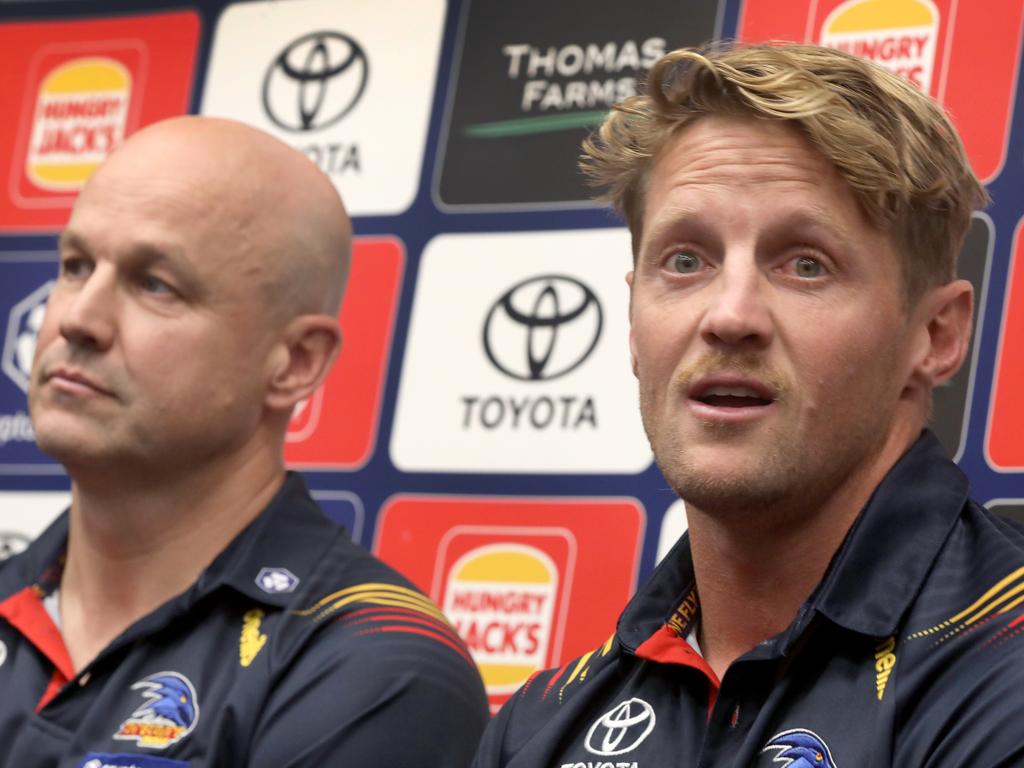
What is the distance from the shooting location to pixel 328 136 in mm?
2879

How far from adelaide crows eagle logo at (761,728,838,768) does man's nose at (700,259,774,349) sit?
359 millimetres

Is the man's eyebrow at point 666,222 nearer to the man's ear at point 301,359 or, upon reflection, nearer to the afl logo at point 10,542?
the man's ear at point 301,359

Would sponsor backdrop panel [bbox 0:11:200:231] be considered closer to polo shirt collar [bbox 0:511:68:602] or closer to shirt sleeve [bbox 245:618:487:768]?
polo shirt collar [bbox 0:511:68:602]

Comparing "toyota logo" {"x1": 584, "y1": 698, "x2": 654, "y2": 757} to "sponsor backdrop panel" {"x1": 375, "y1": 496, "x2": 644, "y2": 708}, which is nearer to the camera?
"toyota logo" {"x1": 584, "y1": 698, "x2": 654, "y2": 757}

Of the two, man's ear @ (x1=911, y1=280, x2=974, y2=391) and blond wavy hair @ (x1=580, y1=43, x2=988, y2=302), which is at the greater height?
blond wavy hair @ (x1=580, y1=43, x2=988, y2=302)

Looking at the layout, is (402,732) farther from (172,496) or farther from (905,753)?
(905,753)

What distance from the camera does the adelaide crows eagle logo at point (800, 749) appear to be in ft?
4.98

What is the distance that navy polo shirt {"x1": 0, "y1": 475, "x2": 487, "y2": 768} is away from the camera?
2.03 meters

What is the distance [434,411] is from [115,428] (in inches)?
22.5

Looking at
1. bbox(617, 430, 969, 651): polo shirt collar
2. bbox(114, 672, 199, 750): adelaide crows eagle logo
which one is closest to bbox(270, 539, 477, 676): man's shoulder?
bbox(114, 672, 199, 750): adelaide crows eagle logo

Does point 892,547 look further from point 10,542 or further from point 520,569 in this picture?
point 10,542

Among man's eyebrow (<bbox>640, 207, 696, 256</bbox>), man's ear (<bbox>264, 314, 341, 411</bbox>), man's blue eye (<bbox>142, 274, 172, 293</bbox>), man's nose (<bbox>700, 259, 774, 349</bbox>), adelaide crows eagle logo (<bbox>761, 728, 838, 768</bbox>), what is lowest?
adelaide crows eagle logo (<bbox>761, 728, 838, 768</bbox>)

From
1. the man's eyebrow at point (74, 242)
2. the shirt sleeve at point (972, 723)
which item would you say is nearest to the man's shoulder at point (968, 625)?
the shirt sleeve at point (972, 723)

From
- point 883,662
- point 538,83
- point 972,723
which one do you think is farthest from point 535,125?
point 972,723
